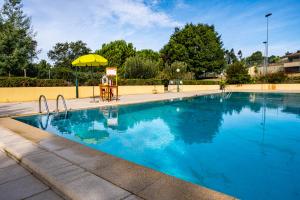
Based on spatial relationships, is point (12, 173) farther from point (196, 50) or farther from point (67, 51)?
point (67, 51)

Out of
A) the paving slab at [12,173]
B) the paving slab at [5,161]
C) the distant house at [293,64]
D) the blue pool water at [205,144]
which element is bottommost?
the blue pool water at [205,144]

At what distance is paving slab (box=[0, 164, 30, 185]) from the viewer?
3.02 metres

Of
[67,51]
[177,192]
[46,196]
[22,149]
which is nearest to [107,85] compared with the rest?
[22,149]

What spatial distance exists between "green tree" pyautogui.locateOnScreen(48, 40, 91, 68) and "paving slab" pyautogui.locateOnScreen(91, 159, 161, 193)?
45874 mm

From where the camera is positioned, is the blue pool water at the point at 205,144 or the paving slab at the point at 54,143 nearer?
Result: the blue pool water at the point at 205,144

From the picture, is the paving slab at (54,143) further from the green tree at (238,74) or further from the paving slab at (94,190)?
the green tree at (238,74)

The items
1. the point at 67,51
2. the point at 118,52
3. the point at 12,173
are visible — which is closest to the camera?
the point at 12,173

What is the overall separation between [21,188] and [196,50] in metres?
42.6

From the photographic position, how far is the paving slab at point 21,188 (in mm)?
2555

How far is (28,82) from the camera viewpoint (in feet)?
44.4

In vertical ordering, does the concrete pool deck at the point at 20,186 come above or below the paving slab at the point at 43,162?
below

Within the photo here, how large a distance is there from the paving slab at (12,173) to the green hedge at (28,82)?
1142cm

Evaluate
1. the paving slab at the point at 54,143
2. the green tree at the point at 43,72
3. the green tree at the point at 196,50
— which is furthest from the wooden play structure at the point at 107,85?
the green tree at the point at 196,50

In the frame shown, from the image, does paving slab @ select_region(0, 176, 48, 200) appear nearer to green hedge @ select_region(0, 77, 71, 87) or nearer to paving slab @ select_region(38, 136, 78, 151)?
paving slab @ select_region(38, 136, 78, 151)
